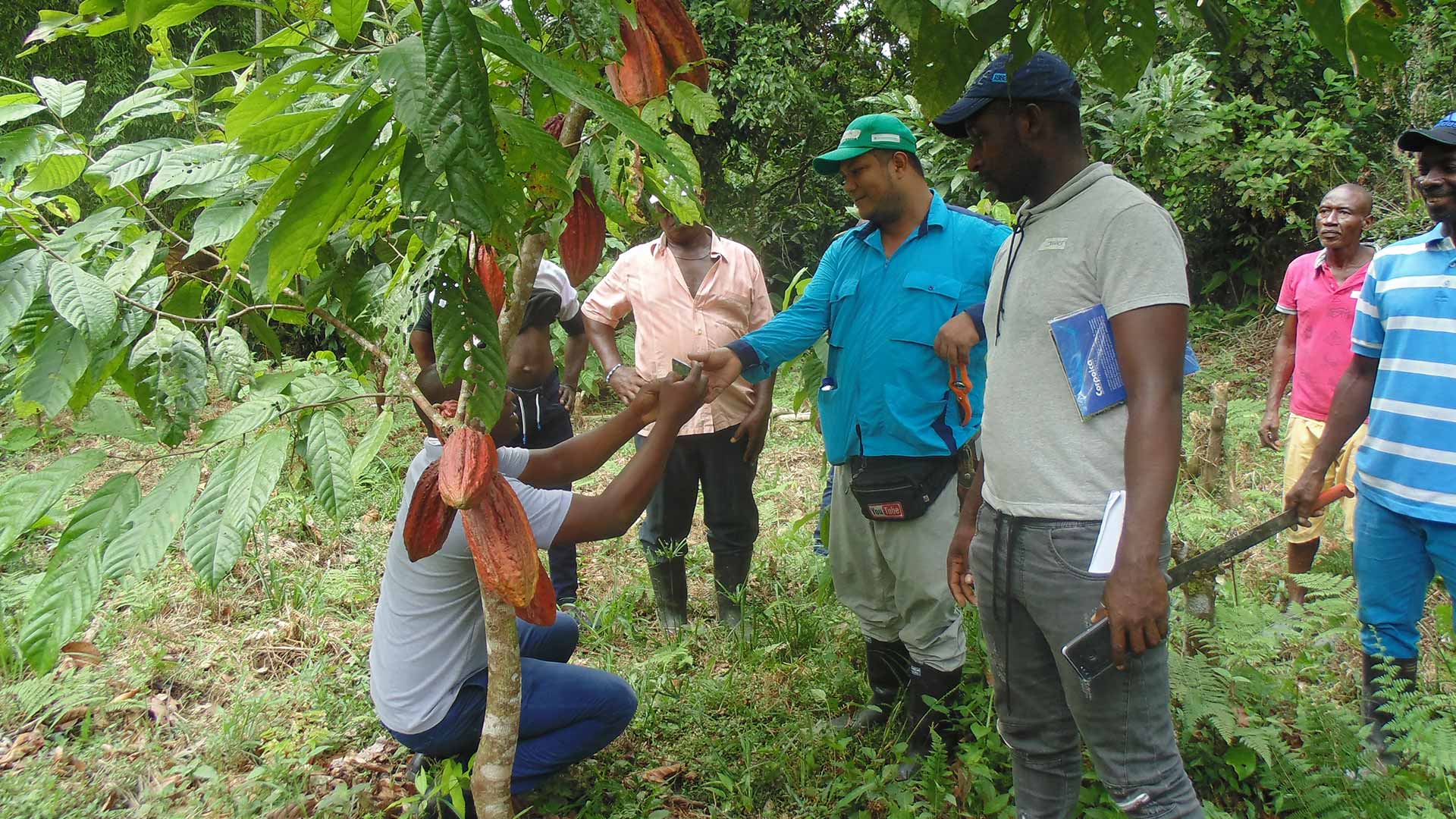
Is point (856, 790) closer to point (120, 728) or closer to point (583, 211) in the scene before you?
point (583, 211)

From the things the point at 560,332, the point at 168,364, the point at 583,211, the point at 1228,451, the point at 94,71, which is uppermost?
the point at 94,71

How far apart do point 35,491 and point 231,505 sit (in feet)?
0.72

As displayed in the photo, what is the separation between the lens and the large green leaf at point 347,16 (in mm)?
904

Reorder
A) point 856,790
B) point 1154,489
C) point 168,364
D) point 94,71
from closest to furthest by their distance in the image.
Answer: point 168,364 < point 1154,489 < point 856,790 < point 94,71

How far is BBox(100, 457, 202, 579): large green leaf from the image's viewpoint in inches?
42.3

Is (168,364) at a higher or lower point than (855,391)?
higher

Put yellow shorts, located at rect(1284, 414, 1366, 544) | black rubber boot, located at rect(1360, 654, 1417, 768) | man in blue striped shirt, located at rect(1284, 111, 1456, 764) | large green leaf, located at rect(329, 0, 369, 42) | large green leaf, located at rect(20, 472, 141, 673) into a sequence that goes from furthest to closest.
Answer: yellow shorts, located at rect(1284, 414, 1366, 544) < black rubber boot, located at rect(1360, 654, 1417, 768) < man in blue striped shirt, located at rect(1284, 111, 1456, 764) < large green leaf, located at rect(20, 472, 141, 673) < large green leaf, located at rect(329, 0, 369, 42)

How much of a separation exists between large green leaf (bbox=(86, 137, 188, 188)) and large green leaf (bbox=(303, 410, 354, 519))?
1.34 feet

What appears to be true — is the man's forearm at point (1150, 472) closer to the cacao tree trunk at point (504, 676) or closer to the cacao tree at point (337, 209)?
the cacao tree at point (337, 209)

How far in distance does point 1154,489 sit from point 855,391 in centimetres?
112

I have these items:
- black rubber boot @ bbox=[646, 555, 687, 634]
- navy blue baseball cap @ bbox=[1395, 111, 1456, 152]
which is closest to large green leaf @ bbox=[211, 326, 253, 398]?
black rubber boot @ bbox=[646, 555, 687, 634]

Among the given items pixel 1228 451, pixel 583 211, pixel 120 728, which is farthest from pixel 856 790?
pixel 1228 451

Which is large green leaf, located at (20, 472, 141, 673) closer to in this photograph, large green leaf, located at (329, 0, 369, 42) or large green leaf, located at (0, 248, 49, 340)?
large green leaf, located at (0, 248, 49, 340)

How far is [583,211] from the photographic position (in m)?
1.41
